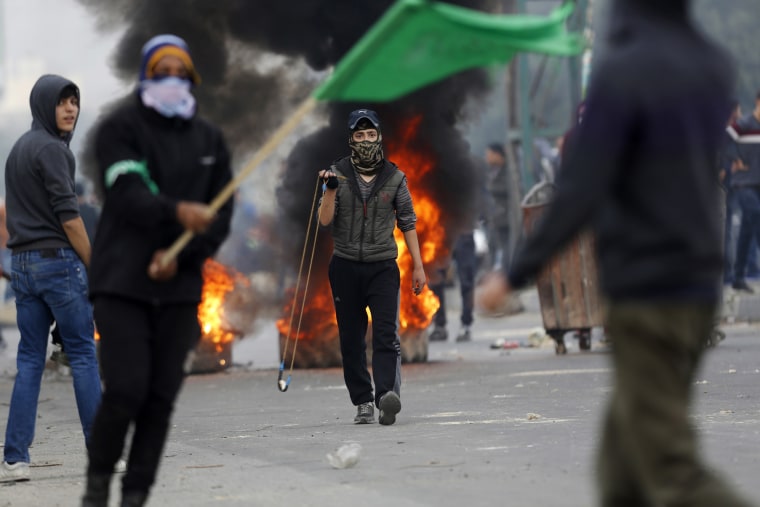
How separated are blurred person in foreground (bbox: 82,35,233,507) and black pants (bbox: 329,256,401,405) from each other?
3.97 meters

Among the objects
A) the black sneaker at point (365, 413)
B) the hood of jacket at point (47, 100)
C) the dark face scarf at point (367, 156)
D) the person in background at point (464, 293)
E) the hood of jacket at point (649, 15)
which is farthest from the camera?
the person in background at point (464, 293)

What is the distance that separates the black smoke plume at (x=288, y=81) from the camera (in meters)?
15.0

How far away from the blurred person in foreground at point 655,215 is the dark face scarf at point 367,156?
19.1 ft

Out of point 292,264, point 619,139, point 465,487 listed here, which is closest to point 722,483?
point 619,139

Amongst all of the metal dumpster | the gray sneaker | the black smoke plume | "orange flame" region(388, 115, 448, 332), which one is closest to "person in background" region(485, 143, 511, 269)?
the black smoke plume

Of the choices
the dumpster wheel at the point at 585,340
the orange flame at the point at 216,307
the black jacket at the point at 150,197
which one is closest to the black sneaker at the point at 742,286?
the dumpster wheel at the point at 585,340

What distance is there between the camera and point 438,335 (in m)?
18.5

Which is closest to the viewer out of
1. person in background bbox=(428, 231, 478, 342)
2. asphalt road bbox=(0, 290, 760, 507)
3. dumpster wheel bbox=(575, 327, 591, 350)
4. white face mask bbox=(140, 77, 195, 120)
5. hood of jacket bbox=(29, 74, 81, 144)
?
white face mask bbox=(140, 77, 195, 120)

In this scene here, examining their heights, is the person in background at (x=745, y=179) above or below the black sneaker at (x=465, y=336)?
above

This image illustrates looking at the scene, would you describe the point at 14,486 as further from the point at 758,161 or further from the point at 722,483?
the point at 758,161

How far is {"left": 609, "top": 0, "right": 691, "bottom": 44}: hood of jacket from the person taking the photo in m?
4.20

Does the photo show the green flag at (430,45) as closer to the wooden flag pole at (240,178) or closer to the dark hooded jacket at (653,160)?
the wooden flag pole at (240,178)

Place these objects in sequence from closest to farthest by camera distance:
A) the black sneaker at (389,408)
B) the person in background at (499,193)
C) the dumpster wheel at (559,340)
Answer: the black sneaker at (389,408)
the dumpster wheel at (559,340)
the person in background at (499,193)

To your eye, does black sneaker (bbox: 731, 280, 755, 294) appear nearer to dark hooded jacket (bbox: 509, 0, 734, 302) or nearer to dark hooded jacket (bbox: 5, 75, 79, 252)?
dark hooded jacket (bbox: 5, 75, 79, 252)
